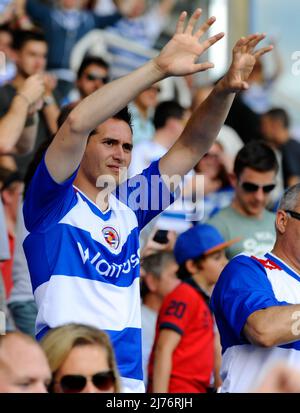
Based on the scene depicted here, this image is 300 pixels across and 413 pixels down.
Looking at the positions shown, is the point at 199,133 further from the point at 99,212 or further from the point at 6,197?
the point at 6,197

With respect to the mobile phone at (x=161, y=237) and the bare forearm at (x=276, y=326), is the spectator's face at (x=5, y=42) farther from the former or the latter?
the bare forearm at (x=276, y=326)

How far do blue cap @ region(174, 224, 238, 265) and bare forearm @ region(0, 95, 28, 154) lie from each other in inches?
57.0

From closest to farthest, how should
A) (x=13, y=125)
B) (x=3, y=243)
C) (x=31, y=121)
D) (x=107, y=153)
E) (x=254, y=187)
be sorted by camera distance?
(x=107, y=153), (x=3, y=243), (x=13, y=125), (x=31, y=121), (x=254, y=187)

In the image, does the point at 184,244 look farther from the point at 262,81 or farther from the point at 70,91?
the point at 262,81

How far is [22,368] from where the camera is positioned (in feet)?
11.6

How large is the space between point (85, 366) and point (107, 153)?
1.23 m

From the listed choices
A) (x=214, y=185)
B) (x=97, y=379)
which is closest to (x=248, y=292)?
(x=97, y=379)

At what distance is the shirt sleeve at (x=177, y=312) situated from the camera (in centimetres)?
665

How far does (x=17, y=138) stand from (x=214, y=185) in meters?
2.85

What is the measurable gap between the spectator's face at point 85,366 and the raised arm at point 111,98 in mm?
831

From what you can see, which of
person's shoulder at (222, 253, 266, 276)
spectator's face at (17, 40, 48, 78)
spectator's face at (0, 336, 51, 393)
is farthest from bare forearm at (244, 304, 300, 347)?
spectator's face at (17, 40, 48, 78)

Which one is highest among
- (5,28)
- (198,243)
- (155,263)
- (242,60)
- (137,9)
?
(137,9)

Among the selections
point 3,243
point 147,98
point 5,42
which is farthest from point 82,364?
point 147,98

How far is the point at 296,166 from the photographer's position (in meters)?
10.1
